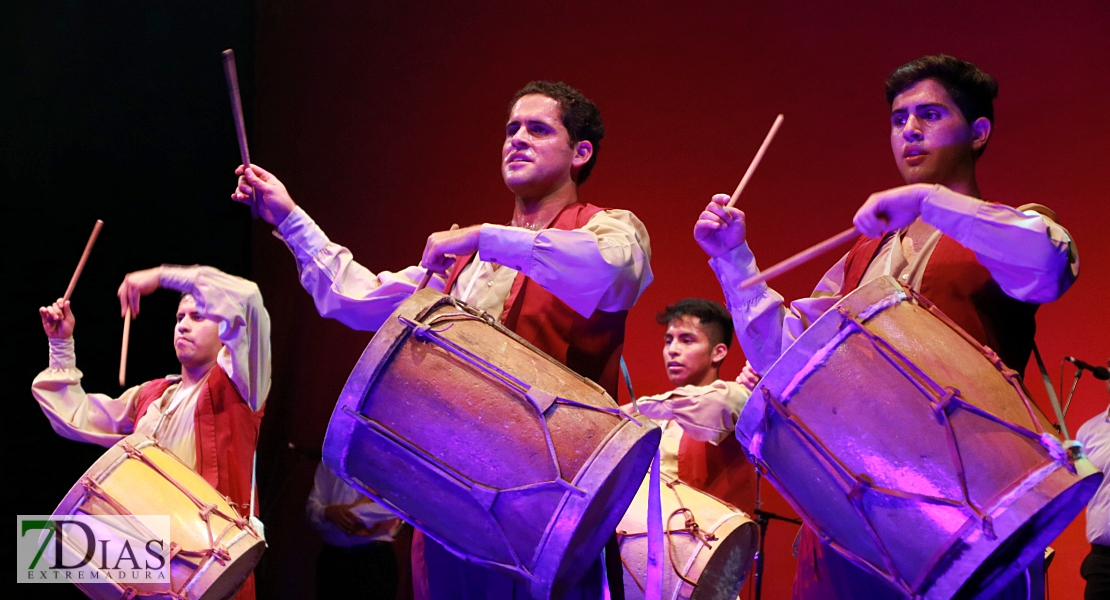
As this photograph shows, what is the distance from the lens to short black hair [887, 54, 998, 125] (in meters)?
1.96

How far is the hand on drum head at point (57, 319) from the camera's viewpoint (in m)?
3.98

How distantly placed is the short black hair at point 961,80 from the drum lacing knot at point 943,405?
81 cm

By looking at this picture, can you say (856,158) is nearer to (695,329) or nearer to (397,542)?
(695,329)

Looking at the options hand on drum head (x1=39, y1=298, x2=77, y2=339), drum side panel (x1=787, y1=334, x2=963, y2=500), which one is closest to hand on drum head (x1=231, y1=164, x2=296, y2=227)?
drum side panel (x1=787, y1=334, x2=963, y2=500)

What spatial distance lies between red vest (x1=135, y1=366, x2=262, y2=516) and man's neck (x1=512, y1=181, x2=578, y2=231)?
1.72 metres

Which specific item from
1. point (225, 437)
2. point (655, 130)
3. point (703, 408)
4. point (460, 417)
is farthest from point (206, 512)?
point (655, 130)

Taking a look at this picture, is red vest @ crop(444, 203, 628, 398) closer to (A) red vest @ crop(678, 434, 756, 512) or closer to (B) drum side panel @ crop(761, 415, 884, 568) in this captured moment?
(B) drum side panel @ crop(761, 415, 884, 568)

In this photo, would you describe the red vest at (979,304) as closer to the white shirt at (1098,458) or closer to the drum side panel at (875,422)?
the drum side panel at (875,422)

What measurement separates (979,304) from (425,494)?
109cm

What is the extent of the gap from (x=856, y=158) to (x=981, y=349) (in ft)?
7.46

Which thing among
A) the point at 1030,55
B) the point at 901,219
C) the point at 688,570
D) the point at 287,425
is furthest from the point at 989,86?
the point at 287,425

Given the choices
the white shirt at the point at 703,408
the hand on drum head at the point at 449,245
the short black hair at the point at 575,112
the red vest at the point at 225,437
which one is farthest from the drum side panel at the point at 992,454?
the red vest at the point at 225,437

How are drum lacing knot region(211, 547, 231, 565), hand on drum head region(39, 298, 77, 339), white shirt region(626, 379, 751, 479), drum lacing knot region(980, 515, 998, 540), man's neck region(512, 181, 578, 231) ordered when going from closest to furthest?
drum lacing knot region(980, 515, 998, 540) < man's neck region(512, 181, 578, 231) < drum lacing knot region(211, 547, 231, 565) < white shirt region(626, 379, 751, 479) < hand on drum head region(39, 298, 77, 339)

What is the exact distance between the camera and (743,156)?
3803mm
